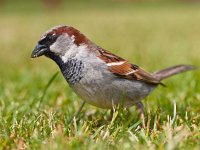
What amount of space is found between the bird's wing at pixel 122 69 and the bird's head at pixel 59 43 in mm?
191

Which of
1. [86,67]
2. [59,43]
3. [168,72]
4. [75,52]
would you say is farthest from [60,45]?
[168,72]

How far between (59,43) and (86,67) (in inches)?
10.9

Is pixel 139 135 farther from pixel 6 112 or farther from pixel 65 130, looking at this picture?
pixel 6 112

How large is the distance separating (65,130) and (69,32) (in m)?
0.79

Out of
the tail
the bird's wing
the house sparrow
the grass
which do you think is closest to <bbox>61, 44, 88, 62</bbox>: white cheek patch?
the house sparrow

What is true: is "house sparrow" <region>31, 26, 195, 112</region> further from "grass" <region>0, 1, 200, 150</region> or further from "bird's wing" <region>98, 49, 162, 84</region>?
"grass" <region>0, 1, 200, 150</region>

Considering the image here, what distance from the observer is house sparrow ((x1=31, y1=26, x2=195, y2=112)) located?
11.2 ft

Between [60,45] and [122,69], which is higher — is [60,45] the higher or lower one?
the higher one

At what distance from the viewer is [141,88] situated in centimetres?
380

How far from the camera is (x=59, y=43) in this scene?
3.49 metres

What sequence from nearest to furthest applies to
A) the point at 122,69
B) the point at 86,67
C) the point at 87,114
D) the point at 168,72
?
the point at 86,67, the point at 122,69, the point at 87,114, the point at 168,72

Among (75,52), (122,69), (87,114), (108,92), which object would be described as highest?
(75,52)

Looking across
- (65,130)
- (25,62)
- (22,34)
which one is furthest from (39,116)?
(22,34)

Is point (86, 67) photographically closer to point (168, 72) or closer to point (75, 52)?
point (75, 52)
